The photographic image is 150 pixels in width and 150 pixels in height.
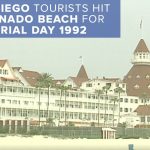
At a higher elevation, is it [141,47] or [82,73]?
[141,47]

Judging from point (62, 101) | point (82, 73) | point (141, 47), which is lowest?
point (62, 101)

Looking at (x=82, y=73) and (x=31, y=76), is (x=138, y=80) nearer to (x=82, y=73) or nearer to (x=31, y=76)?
(x=82, y=73)

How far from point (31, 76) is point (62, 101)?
9.17 m

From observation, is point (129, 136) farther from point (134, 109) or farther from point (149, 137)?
point (134, 109)

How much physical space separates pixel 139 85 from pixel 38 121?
46082mm

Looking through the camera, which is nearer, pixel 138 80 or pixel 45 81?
pixel 45 81

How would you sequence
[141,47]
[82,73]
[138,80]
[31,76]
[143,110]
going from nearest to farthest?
[31,76]
[143,110]
[82,73]
[138,80]
[141,47]

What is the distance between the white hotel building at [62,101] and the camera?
408ft

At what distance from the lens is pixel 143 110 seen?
482ft

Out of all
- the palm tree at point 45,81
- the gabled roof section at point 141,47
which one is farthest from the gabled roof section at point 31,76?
the gabled roof section at point 141,47

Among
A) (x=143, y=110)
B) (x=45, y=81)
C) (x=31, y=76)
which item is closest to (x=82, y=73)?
(x=143, y=110)

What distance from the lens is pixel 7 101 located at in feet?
404

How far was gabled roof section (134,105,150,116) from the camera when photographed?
146 meters

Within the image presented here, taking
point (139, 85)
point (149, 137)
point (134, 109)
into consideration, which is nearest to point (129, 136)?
point (149, 137)
